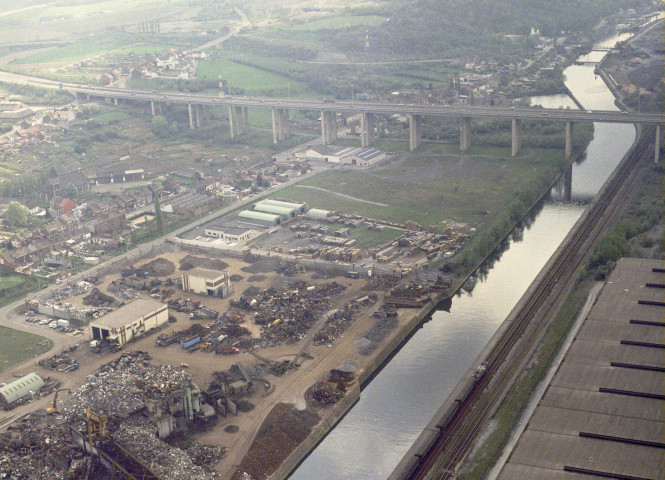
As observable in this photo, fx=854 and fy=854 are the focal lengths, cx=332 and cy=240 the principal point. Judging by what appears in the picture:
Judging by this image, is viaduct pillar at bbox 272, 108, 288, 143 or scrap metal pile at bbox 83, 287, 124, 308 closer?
scrap metal pile at bbox 83, 287, 124, 308

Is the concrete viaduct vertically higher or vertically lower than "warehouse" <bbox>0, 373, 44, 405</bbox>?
higher

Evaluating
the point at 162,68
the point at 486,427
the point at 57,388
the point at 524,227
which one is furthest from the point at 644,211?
the point at 162,68

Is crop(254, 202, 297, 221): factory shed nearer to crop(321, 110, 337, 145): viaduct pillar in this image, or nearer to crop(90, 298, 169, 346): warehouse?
crop(90, 298, 169, 346): warehouse

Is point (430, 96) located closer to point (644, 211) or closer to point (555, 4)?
point (644, 211)

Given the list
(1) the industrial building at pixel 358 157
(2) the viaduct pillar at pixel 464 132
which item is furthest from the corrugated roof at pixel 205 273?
(2) the viaduct pillar at pixel 464 132

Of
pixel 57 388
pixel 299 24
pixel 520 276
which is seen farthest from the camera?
pixel 299 24

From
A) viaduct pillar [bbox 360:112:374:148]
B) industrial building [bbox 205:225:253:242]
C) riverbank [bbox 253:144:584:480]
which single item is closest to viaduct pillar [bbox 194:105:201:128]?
viaduct pillar [bbox 360:112:374:148]

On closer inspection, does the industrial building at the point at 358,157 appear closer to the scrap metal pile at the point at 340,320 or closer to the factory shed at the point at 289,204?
the factory shed at the point at 289,204
